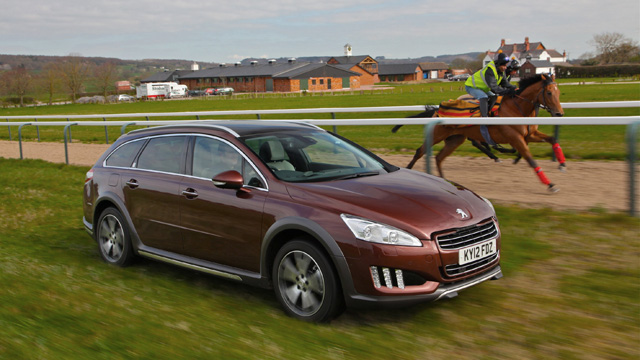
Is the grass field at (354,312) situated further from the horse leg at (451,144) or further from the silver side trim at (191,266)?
the horse leg at (451,144)

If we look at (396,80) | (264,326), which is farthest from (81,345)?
(396,80)

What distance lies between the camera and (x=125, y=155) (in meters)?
6.88

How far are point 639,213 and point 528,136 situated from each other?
2504 mm

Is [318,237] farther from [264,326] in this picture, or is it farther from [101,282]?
[101,282]

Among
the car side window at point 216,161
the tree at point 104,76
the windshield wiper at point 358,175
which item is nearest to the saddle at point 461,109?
the windshield wiper at point 358,175

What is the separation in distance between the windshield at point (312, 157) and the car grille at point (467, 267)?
1257mm

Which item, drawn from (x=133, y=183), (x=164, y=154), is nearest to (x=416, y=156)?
(x=164, y=154)

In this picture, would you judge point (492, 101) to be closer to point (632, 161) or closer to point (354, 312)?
point (632, 161)

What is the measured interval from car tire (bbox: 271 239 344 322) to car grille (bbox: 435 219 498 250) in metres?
0.83

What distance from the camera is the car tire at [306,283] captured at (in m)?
4.64

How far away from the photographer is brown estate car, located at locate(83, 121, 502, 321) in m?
4.51

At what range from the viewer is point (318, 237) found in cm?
466

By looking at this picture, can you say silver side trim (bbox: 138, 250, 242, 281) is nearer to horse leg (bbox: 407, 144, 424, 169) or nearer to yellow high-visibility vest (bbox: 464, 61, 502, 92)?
horse leg (bbox: 407, 144, 424, 169)

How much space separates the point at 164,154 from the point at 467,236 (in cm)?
314
